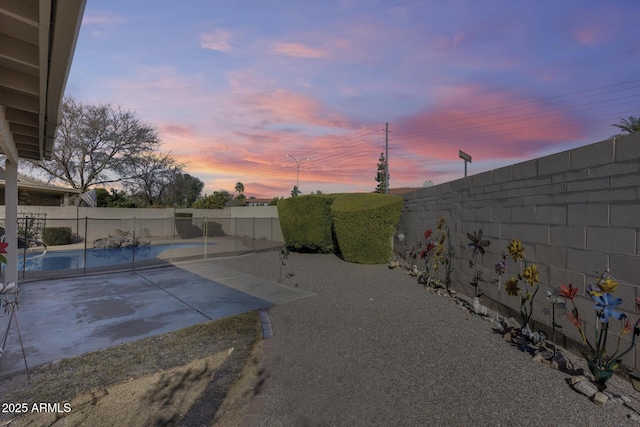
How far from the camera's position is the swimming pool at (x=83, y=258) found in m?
12.2

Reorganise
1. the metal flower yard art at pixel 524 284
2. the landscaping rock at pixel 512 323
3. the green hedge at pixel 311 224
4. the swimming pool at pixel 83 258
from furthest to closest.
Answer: the swimming pool at pixel 83 258, the green hedge at pixel 311 224, the landscaping rock at pixel 512 323, the metal flower yard art at pixel 524 284

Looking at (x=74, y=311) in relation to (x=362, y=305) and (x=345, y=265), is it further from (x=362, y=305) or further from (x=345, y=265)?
(x=345, y=265)

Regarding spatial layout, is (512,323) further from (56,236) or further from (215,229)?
(215,229)

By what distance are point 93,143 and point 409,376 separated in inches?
986

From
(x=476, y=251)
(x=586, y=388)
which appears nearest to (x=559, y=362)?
(x=586, y=388)

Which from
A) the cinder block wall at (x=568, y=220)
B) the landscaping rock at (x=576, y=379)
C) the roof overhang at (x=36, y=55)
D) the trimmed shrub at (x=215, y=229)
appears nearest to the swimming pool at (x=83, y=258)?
the trimmed shrub at (x=215, y=229)

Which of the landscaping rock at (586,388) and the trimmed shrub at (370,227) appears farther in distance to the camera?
the trimmed shrub at (370,227)

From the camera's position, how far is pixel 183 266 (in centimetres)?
1038

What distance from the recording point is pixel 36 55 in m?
2.63

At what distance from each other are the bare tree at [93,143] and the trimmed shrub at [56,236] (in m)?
6.40

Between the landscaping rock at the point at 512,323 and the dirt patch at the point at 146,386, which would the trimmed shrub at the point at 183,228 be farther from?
the landscaping rock at the point at 512,323

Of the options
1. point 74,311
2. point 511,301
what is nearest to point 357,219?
point 511,301

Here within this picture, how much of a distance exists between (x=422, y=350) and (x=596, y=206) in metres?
2.26

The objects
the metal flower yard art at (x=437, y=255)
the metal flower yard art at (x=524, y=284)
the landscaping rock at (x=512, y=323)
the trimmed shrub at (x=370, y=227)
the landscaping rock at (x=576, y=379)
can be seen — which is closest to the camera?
the landscaping rock at (x=576, y=379)
